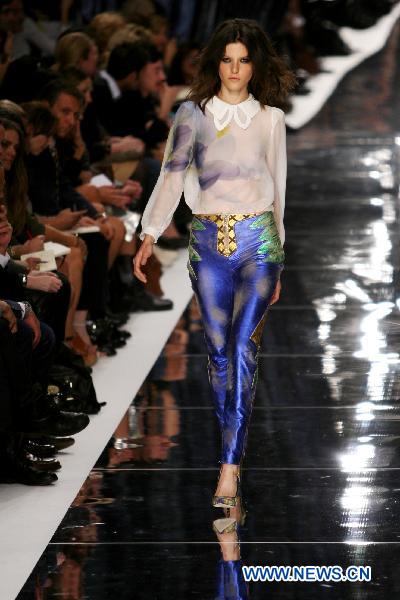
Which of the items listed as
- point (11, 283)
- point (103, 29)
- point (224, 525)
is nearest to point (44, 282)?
point (11, 283)

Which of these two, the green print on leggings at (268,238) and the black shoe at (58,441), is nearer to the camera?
the green print on leggings at (268,238)

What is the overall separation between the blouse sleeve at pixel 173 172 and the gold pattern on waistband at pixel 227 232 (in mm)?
162

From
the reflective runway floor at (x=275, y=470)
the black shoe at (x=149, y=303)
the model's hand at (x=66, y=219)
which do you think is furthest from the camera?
the black shoe at (x=149, y=303)

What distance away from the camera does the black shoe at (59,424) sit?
5.47 m

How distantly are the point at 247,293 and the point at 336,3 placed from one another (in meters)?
15.1

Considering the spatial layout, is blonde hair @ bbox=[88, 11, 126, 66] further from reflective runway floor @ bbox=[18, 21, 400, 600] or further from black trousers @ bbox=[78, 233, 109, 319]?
black trousers @ bbox=[78, 233, 109, 319]

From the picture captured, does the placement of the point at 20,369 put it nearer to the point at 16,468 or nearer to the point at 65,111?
the point at 16,468

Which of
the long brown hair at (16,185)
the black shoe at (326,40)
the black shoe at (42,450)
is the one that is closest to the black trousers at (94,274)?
the long brown hair at (16,185)

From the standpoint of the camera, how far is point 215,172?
4703 mm

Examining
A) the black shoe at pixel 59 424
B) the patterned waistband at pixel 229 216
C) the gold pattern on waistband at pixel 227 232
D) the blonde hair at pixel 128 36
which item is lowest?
the black shoe at pixel 59 424

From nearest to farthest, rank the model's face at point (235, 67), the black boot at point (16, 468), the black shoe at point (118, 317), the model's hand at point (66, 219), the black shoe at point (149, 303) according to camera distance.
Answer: the model's face at point (235, 67) → the black boot at point (16, 468) → the model's hand at point (66, 219) → the black shoe at point (118, 317) → the black shoe at point (149, 303)

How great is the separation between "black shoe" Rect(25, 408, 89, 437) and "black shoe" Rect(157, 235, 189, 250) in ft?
13.6

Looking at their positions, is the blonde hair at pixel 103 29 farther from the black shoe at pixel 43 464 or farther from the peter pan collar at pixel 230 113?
the peter pan collar at pixel 230 113

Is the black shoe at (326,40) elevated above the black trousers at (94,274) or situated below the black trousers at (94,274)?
above
